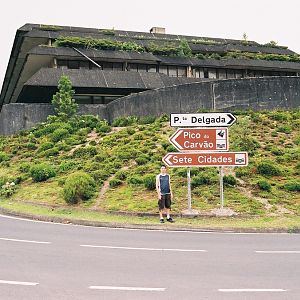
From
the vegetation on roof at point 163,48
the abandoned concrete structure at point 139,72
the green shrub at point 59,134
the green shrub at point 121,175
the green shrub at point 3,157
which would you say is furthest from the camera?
the vegetation on roof at point 163,48

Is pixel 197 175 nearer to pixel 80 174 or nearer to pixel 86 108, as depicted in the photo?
pixel 80 174

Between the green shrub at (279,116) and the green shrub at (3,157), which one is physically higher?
the green shrub at (279,116)

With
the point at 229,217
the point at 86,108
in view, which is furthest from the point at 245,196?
the point at 86,108

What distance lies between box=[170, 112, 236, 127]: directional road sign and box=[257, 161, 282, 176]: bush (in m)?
4.60

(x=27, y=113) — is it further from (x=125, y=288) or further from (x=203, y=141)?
(x=125, y=288)

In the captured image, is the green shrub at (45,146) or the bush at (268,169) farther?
the green shrub at (45,146)

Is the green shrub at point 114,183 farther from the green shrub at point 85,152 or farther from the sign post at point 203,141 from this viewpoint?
the green shrub at point 85,152

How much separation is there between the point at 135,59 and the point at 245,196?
28096 mm

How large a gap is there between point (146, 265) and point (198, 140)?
27.3 feet

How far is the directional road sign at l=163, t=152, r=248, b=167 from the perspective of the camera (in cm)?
1530

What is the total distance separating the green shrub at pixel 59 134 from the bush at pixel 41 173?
21.9 ft

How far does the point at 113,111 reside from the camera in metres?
31.9

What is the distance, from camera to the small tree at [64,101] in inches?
1262

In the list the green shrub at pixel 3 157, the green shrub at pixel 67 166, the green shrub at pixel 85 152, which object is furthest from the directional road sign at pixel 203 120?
the green shrub at pixel 3 157
